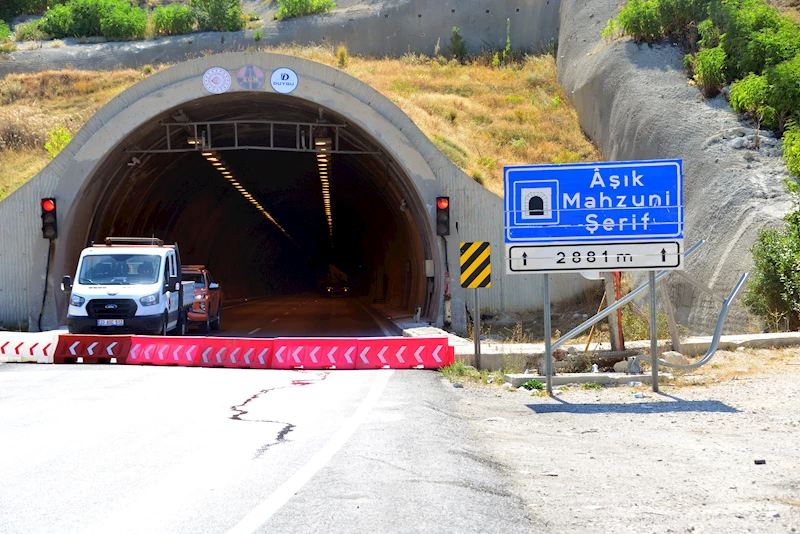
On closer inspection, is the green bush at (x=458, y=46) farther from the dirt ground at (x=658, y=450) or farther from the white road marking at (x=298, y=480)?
the white road marking at (x=298, y=480)

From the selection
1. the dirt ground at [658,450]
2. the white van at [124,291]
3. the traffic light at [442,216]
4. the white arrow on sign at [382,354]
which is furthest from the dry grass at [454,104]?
the dirt ground at [658,450]

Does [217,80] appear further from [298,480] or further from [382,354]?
[298,480]

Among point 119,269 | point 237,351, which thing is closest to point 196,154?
point 119,269

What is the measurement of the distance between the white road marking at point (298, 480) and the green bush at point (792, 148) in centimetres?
1596

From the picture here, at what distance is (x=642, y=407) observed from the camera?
466 inches

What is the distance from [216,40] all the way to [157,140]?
32.3 metres

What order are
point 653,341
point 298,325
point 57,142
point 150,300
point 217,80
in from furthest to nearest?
point 57,142 < point 298,325 < point 217,80 < point 150,300 < point 653,341

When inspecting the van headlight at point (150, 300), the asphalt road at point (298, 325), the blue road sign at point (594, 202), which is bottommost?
the asphalt road at point (298, 325)

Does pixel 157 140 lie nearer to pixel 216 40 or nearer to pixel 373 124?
pixel 373 124

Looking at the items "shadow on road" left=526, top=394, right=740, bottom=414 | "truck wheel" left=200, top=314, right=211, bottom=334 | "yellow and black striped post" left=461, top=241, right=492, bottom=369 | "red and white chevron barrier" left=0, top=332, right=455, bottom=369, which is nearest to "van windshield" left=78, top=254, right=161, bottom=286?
"red and white chevron barrier" left=0, top=332, right=455, bottom=369

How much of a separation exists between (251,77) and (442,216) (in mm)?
7263

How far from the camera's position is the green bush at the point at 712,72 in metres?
28.8

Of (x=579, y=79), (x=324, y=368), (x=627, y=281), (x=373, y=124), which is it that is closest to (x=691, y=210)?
(x=627, y=281)

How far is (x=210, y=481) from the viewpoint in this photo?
23.4 feet
